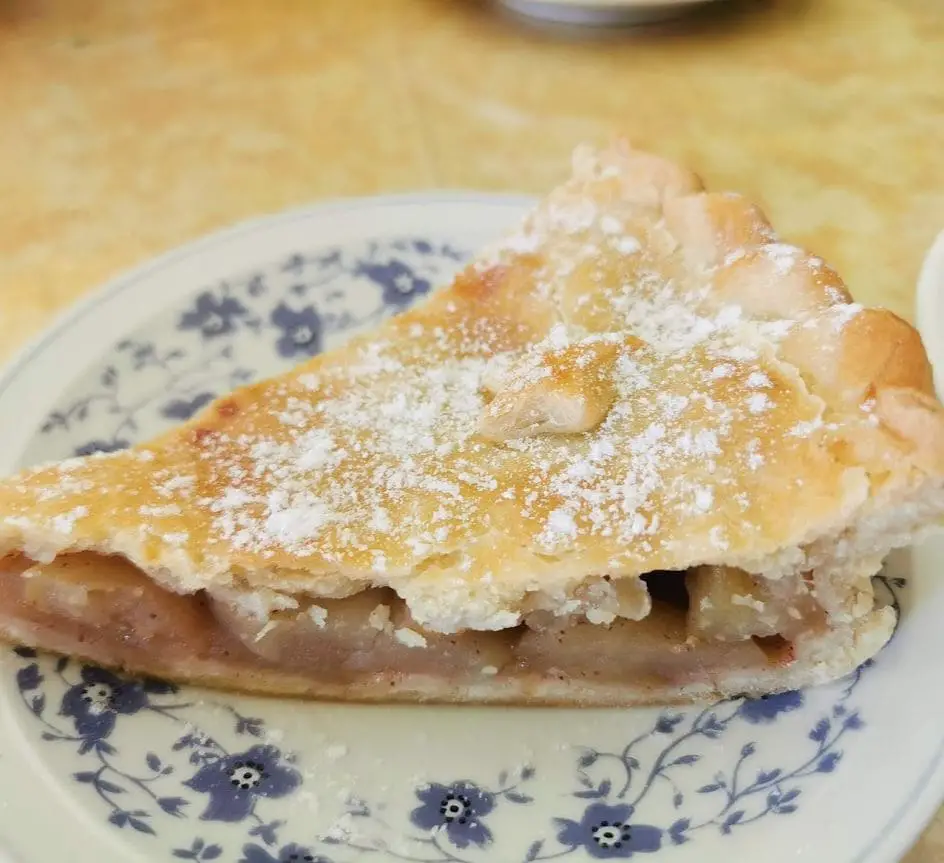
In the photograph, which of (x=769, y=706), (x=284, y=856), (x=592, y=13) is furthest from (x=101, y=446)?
(x=592, y=13)

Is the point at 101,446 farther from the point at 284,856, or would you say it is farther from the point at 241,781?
the point at 284,856

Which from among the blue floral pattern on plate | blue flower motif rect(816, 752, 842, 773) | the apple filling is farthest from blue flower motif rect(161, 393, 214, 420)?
blue flower motif rect(816, 752, 842, 773)

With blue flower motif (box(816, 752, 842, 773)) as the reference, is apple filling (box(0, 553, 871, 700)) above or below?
below

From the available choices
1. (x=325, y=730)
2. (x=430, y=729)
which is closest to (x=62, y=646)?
(x=325, y=730)

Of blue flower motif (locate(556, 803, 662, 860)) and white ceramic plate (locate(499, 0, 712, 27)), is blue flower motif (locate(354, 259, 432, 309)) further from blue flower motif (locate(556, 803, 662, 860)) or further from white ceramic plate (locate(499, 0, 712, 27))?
white ceramic plate (locate(499, 0, 712, 27))

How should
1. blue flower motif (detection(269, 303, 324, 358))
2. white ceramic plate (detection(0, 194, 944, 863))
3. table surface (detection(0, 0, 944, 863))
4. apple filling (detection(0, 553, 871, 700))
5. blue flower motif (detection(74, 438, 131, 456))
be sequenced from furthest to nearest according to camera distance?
table surface (detection(0, 0, 944, 863)) → blue flower motif (detection(269, 303, 324, 358)) → blue flower motif (detection(74, 438, 131, 456)) → apple filling (detection(0, 553, 871, 700)) → white ceramic plate (detection(0, 194, 944, 863))

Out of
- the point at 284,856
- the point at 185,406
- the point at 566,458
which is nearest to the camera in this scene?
the point at 284,856

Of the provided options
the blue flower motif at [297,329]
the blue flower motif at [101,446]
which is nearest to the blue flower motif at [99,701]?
the blue flower motif at [101,446]
